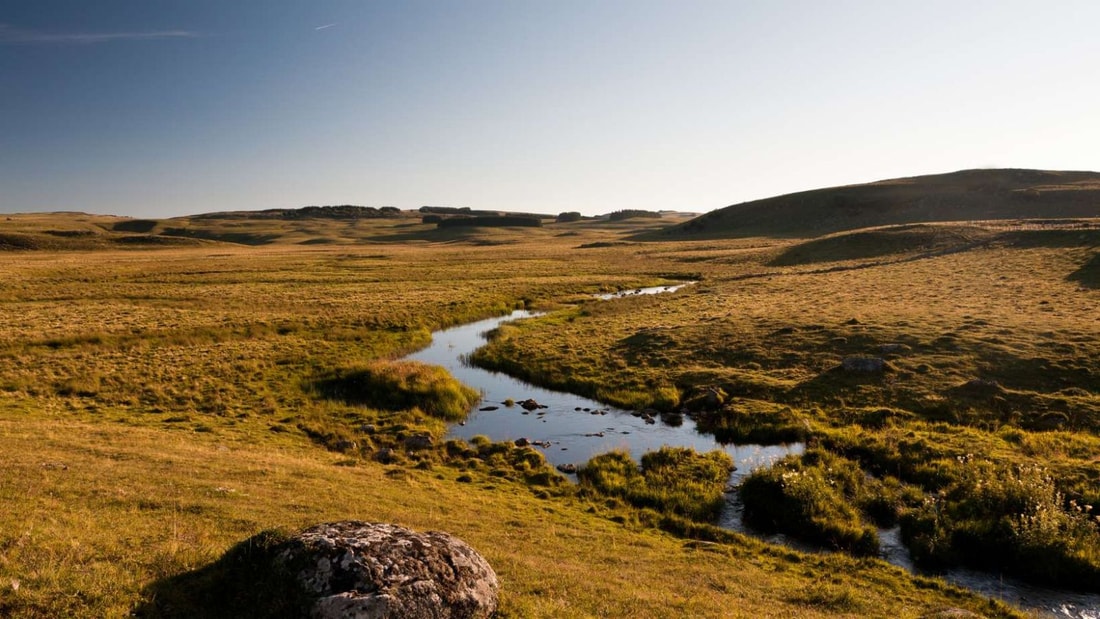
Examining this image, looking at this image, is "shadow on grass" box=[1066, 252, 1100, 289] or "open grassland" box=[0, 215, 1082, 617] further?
"shadow on grass" box=[1066, 252, 1100, 289]

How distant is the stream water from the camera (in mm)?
13016

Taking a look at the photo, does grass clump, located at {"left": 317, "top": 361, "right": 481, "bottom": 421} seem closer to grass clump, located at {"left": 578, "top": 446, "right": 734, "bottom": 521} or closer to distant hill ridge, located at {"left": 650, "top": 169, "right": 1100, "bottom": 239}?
grass clump, located at {"left": 578, "top": 446, "right": 734, "bottom": 521}

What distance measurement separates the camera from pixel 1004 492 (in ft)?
52.8

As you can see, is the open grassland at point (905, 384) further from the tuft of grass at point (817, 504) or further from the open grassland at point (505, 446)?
the open grassland at point (505, 446)

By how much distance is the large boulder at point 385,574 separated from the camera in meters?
7.57

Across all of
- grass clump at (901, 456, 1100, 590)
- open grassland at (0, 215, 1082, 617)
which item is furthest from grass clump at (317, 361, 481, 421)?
grass clump at (901, 456, 1100, 590)

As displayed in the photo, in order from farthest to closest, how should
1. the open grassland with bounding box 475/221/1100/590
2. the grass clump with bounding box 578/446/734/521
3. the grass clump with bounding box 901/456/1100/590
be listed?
the grass clump with bounding box 578/446/734/521 < the open grassland with bounding box 475/221/1100/590 < the grass clump with bounding box 901/456/1100/590

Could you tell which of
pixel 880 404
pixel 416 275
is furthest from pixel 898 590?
pixel 416 275

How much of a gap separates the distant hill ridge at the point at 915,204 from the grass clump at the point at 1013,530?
129m

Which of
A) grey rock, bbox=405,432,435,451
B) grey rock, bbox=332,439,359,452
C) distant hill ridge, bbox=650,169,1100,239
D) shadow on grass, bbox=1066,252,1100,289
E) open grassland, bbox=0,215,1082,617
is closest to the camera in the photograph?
open grassland, bbox=0,215,1082,617

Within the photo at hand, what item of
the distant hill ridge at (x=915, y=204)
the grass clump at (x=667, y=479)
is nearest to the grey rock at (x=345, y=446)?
the grass clump at (x=667, y=479)

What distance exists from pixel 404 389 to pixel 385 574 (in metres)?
22.0

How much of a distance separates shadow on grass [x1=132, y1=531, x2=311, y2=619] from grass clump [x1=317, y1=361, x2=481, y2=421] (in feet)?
61.6

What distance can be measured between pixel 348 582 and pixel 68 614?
3.42 metres
